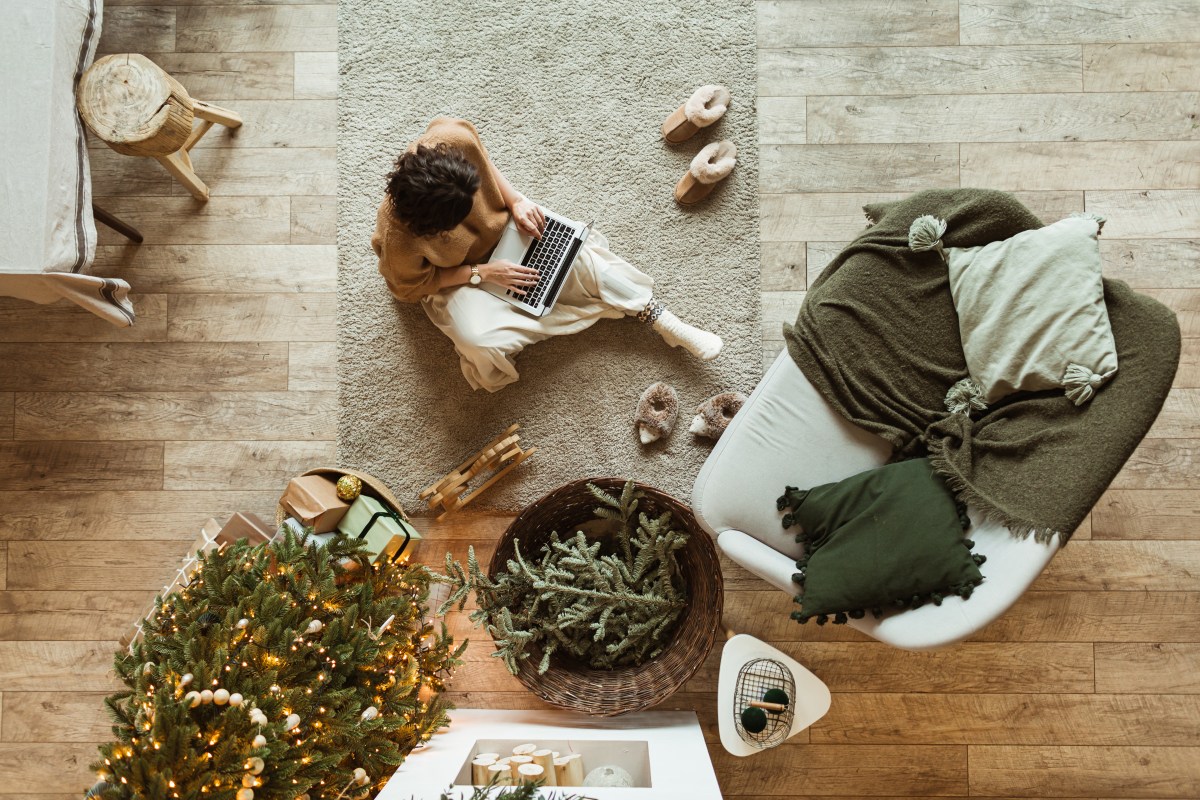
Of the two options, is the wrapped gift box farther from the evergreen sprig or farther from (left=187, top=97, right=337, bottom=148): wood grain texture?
(left=187, top=97, right=337, bottom=148): wood grain texture

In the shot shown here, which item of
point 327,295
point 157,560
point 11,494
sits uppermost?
point 327,295

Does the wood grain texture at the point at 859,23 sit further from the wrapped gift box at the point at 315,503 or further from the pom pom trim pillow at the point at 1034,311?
the wrapped gift box at the point at 315,503

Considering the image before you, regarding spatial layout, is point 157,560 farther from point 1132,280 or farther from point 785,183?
point 1132,280

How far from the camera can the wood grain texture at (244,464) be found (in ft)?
7.40

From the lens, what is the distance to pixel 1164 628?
2.18 m

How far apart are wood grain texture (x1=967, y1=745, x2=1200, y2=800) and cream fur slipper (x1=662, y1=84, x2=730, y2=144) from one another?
6.78ft

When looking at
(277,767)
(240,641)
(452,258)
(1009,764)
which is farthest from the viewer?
(1009,764)

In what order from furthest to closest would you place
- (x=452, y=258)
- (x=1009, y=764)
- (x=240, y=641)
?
(x=1009, y=764), (x=452, y=258), (x=240, y=641)

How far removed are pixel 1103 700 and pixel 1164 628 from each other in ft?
0.95

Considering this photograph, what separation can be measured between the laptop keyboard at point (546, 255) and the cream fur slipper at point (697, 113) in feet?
1.56

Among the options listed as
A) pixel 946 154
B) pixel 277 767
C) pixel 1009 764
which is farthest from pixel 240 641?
pixel 946 154

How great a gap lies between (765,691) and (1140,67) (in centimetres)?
224

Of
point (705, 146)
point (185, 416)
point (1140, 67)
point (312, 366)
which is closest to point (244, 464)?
point (185, 416)

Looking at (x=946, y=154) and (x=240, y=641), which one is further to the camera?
(x=946, y=154)
